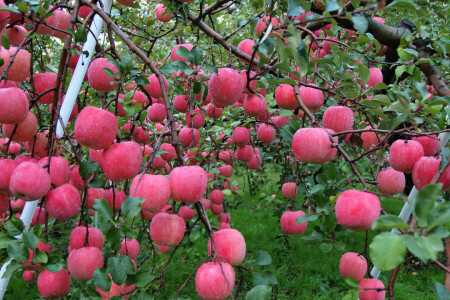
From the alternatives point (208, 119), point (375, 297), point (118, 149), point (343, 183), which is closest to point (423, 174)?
point (343, 183)

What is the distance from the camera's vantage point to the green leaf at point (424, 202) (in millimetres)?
519

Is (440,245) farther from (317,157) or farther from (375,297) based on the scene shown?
(375,297)

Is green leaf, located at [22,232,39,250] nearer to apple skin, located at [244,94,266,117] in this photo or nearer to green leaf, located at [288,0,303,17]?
green leaf, located at [288,0,303,17]

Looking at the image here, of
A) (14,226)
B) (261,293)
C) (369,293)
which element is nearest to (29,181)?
(14,226)

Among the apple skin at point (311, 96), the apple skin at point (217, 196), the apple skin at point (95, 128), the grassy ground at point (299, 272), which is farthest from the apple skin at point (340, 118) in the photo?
the grassy ground at point (299, 272)

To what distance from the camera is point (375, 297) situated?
1072mm

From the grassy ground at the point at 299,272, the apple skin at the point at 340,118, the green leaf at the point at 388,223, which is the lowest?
the grassy ground at the point at 299,272

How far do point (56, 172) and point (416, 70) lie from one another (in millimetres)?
1301

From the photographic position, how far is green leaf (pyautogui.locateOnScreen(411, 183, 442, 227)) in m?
0.52

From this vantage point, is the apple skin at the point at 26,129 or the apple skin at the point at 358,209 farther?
the apple skin at the point at 26,129

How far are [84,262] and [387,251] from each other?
2.57 feet

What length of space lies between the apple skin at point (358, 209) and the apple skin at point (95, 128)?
0.64m

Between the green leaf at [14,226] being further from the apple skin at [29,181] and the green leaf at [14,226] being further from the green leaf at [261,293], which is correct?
the green leaf at [261,293]

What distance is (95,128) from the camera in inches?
34.2
